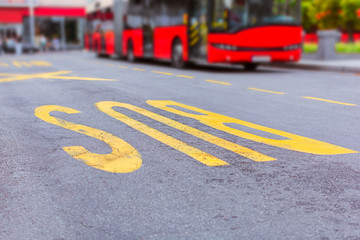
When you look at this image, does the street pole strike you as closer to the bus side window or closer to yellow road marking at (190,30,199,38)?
the bus side window

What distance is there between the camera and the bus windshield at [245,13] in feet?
49.8

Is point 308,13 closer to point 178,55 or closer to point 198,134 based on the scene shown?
point 178,55

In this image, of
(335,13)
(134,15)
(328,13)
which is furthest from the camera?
(328,13)

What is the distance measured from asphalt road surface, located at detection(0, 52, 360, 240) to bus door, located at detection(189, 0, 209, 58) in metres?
8.47

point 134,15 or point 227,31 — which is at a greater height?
point 134,15

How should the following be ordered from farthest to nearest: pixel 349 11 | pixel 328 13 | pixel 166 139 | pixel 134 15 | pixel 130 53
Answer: pixel 328 13 < pixel 349 11 < pixel 130 53 < pixel 134 15 < pixel 166 139

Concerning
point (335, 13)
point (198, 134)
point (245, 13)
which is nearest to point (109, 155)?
point (198, 134)

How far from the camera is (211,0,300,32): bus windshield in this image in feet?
49.8

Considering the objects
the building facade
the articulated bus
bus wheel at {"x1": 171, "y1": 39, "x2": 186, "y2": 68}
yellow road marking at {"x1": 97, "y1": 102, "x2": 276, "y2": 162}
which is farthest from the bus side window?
the building facade

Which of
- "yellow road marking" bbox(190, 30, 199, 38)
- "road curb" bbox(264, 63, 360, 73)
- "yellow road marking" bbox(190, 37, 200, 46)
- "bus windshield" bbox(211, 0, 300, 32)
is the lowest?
"road curb" bbox(264, 63, 360, 73)

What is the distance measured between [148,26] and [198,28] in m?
4.35

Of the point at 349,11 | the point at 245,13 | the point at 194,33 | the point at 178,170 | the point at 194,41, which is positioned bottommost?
the point at 178,170

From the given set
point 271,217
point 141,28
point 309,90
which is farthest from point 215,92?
point 141,28

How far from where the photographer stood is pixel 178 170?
4102mm
